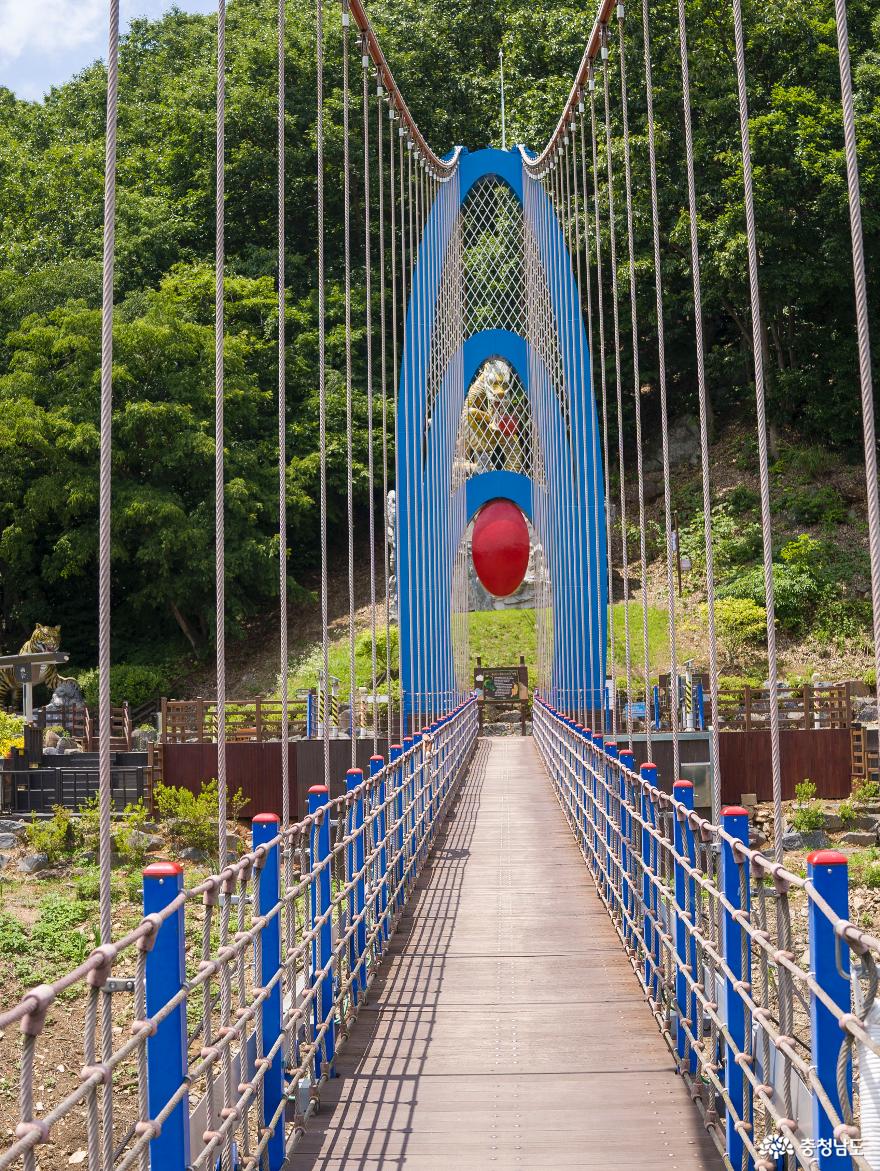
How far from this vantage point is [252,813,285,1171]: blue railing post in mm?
3044

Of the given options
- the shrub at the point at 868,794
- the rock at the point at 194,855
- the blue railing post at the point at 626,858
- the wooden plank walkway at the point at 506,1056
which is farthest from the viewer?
the shrub at the point at 868,794

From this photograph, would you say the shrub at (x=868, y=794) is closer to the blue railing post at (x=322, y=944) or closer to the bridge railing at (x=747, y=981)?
the bridge railing at (x=747, y=981)

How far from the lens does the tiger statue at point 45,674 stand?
21017 millimetres

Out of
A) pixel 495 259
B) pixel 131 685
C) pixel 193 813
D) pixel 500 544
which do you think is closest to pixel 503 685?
pixel 500 544

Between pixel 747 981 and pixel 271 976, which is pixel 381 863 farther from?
pixel 747 981

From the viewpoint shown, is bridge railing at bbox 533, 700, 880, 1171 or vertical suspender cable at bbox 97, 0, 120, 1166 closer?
bridge railing at bbox 533, 700, 880, 1171

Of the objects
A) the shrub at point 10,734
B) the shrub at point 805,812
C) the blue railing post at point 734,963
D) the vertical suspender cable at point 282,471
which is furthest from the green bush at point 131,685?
the blue railing post at point 734,963

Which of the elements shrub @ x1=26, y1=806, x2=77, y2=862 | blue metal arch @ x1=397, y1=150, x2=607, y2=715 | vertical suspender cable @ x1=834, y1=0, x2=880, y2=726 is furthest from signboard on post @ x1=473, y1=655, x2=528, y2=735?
vertical suspender cable @ x1=834, y1=0, x2=880, y2=726

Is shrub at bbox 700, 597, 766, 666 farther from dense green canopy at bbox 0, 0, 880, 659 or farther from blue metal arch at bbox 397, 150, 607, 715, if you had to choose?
dense green canopy at bbox 0, 0, 880, 659

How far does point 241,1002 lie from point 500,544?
14.7m

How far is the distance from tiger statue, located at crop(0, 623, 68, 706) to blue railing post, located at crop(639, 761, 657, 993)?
1747 centimetres

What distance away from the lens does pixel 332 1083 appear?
3.68 meters

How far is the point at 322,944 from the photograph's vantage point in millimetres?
4035

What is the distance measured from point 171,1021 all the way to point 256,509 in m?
20.8
